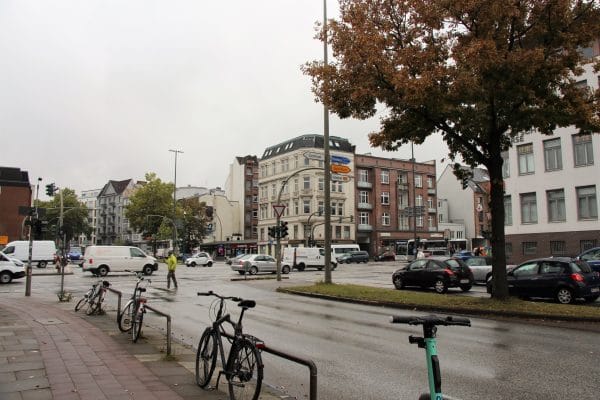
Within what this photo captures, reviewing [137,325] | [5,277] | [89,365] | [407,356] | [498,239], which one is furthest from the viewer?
[5,277]

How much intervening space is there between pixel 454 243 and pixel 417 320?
242 feet

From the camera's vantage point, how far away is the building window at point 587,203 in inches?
1417

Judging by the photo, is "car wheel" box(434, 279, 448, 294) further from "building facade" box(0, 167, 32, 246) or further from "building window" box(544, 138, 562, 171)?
"building facade" box(0, 167, 32, 246)

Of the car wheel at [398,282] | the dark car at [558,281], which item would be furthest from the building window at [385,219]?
the dark car at [558,281]

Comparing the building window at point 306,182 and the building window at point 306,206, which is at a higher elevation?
the building window at point 306,182

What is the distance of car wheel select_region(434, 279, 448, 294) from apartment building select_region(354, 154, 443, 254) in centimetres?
5742

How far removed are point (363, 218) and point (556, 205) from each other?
143 ft

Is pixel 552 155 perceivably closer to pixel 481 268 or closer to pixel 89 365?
pixel 481 268

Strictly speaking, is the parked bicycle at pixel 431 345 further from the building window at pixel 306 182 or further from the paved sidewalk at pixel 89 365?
the building window at pixel 306 182

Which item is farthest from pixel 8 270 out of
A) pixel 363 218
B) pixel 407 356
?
pixel 363 218

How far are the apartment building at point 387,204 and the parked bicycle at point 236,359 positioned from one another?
7392 centimetres

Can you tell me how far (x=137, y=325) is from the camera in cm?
946

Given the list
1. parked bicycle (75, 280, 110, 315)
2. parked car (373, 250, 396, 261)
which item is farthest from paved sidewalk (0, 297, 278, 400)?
parked car (373, 250, 396, 261)

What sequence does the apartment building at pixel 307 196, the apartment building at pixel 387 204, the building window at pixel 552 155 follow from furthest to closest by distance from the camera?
the apartment building at pixel 387 204
the apartment building at pixel 307 196
the building window at pixel 552 155
